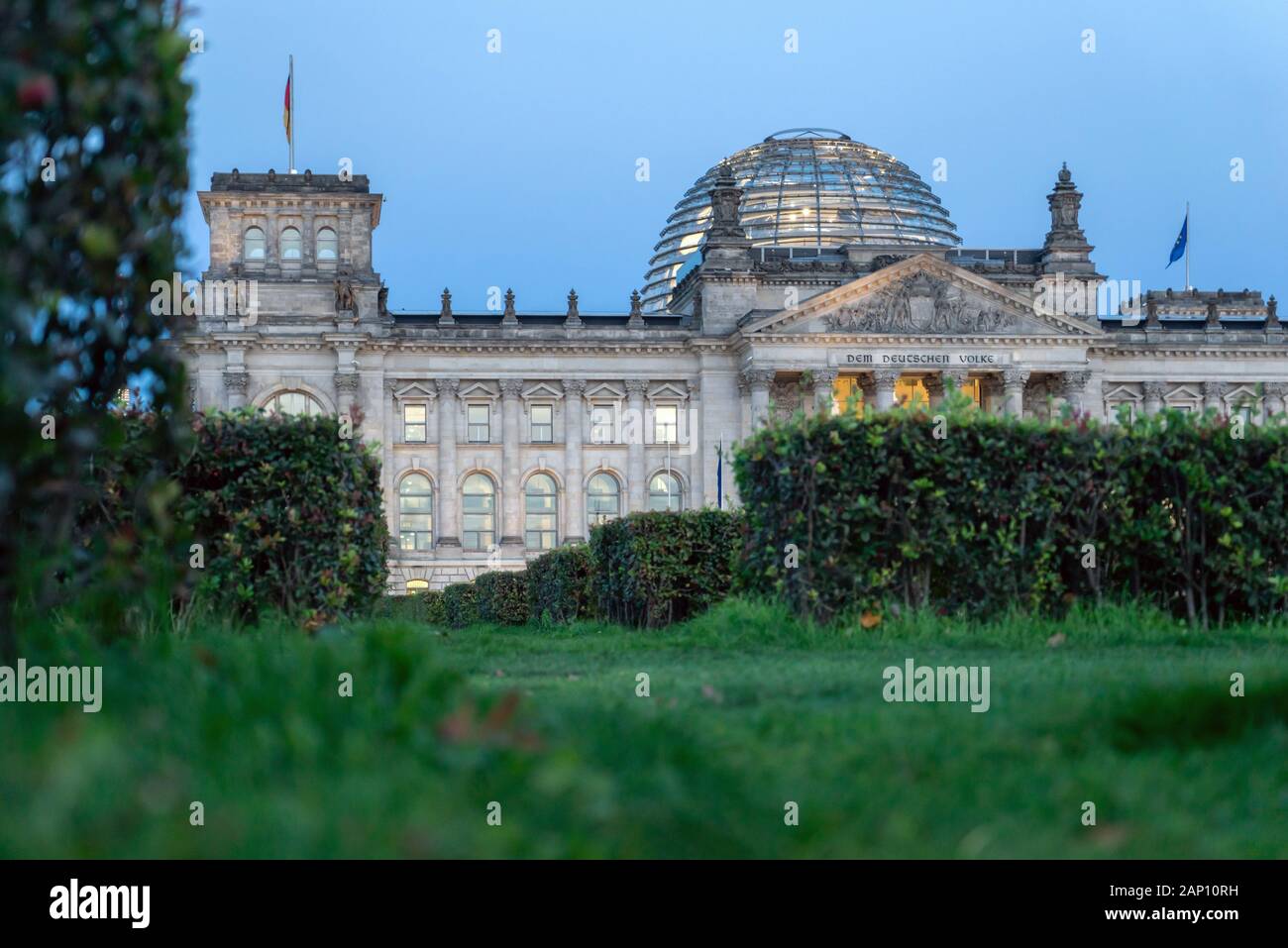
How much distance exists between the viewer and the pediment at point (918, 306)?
2707 inches

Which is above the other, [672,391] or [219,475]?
[672,391]

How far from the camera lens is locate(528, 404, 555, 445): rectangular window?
71.7 metres

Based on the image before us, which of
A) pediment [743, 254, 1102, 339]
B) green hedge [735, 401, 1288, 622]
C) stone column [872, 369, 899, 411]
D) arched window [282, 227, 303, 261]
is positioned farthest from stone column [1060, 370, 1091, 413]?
green hedge [735, 401, 1288, 622]

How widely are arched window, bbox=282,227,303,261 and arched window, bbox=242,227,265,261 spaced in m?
1.03

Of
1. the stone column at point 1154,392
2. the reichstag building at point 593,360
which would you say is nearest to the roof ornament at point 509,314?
the reichstag building at point 593,360

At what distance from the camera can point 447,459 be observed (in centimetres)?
7106

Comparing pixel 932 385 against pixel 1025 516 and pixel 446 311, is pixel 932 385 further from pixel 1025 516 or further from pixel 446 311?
pixel 1025 516

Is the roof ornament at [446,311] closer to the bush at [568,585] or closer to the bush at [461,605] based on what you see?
the bush at [461,605]

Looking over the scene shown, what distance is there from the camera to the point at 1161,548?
15859 millimetres

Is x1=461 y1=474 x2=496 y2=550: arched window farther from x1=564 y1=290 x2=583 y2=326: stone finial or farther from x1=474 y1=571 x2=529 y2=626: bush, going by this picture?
x1=474 y1=571 x2=529 y2=626: bush

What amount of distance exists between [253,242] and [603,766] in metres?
69.1
